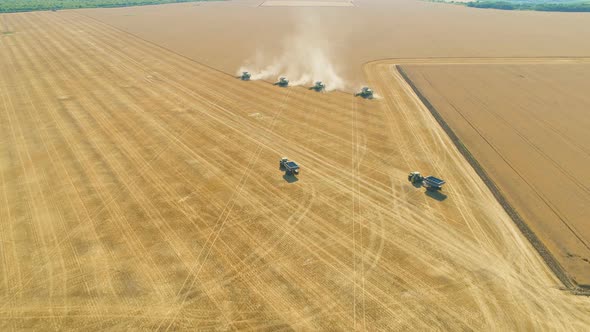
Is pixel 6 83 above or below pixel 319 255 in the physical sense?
above

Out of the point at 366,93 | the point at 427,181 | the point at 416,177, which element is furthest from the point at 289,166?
the point at 366,93

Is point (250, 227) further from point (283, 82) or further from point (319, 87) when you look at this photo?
point (283, 82)

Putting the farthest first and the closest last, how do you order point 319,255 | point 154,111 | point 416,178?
point 154,111 → point 416,178 → point 319,255

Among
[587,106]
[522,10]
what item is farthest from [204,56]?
[522,10]

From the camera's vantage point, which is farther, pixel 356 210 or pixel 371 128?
pixel 371 128

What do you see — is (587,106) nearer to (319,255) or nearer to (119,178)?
(319,255)

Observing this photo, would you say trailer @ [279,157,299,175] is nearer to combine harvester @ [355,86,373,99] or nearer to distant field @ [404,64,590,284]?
distant field @ [404,64,590,284]
